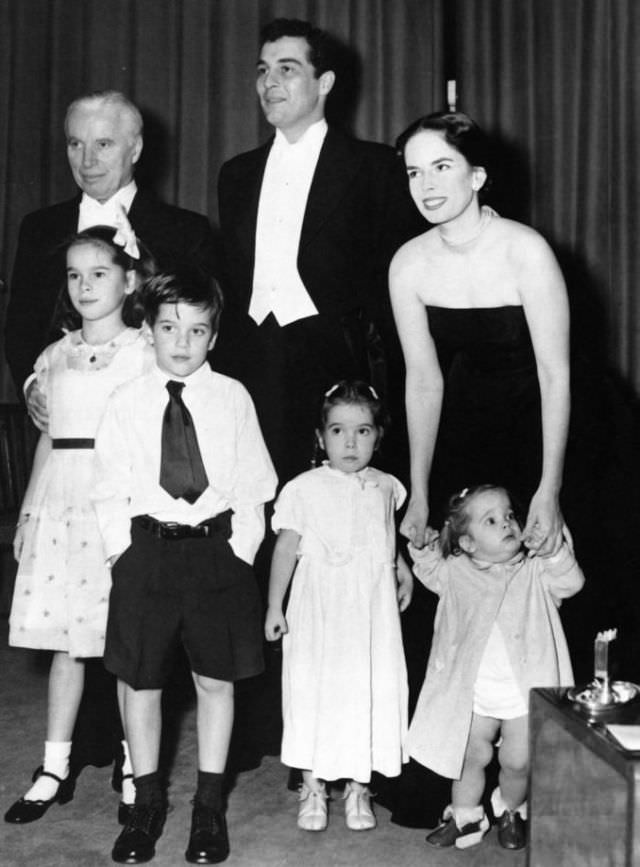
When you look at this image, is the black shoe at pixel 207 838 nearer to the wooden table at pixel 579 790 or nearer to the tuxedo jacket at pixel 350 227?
the wooden table at pixel 579 790

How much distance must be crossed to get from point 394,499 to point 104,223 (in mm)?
1106

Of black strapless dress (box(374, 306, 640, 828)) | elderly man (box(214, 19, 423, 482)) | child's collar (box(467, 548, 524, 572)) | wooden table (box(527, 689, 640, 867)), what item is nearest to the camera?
wooden table (box(527, 689, 640, 867))

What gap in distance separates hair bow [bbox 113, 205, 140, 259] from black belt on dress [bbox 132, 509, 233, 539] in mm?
675

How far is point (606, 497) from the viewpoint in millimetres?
2631

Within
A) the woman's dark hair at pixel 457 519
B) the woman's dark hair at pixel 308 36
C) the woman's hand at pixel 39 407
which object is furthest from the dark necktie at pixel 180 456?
the woman's dark hair at pixel 308 36

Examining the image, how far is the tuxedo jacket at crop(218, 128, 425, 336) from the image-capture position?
9.89 ft

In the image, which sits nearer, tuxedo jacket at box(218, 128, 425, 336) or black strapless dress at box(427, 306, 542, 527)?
black strapless dress at box(427, 306, 542, 527)

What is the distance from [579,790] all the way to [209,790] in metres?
1.01

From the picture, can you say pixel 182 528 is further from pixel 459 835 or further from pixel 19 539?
pixel 459 835

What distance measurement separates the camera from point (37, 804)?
2592mm

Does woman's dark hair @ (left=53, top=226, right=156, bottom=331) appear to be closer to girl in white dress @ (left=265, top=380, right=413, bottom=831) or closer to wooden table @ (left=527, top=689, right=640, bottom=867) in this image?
girl in white dress @ (left=265, top=380, right=413, bottom=831)

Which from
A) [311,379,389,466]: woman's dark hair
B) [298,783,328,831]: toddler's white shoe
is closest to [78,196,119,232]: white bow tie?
[311,379,389,466]: woman's dark hair

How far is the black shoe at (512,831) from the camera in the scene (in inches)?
95.5

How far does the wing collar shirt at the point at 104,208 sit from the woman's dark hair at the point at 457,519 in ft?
3.96
